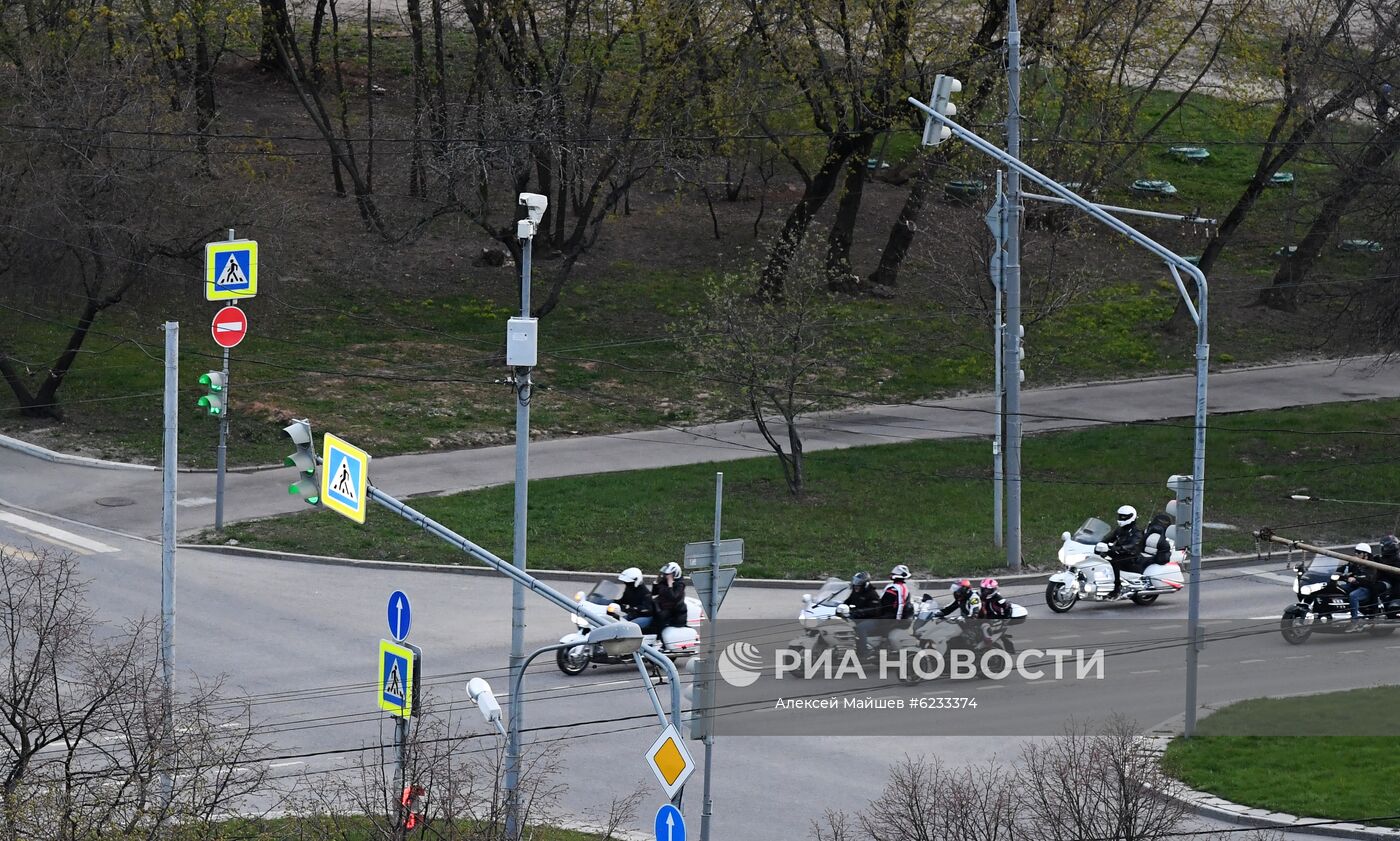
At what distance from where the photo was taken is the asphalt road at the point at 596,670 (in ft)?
59.3

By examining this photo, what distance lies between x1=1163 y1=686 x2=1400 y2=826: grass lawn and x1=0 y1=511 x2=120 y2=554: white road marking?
57.0ft

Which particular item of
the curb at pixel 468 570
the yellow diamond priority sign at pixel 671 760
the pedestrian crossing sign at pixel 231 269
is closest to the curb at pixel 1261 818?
the yellow diamond priority sign at pixel 671 760

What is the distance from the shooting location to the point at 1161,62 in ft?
137

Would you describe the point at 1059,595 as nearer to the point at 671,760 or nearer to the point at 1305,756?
the point at 1305,756

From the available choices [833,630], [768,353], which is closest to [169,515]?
[833,630]

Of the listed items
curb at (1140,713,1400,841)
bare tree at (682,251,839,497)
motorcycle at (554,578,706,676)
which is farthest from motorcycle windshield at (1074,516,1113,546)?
curb at (1140,713,1400,841)

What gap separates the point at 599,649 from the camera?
20.8m

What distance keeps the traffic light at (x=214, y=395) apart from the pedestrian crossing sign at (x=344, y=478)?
13.9 meters

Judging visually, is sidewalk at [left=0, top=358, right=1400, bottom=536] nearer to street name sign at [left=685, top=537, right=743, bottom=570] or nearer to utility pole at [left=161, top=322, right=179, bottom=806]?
utility pole at [left=161, top=322, right=179, bottom=806]

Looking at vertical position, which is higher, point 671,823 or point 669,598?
point 669,598

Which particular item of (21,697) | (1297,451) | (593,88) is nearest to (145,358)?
(593,88)

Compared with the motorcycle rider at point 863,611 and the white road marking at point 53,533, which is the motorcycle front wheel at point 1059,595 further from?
the white road marking at point 53,533

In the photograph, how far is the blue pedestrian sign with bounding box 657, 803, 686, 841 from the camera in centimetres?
1329

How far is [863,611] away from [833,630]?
489 mm
